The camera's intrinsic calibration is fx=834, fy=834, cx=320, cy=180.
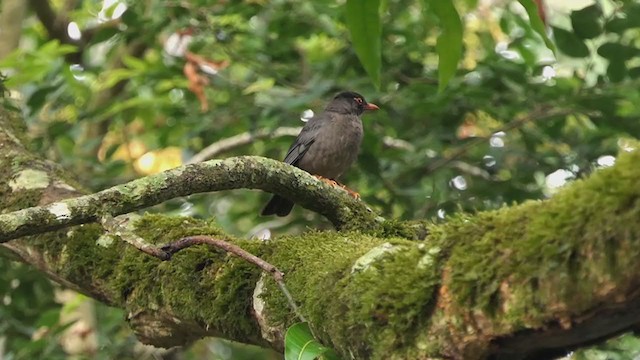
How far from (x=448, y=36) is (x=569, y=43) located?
2349 mm

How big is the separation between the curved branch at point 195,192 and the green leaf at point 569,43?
1.89 metres

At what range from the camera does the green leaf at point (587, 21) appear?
13.1ft

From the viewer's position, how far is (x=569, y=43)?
4.11 m

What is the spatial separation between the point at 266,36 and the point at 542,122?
1767 mm

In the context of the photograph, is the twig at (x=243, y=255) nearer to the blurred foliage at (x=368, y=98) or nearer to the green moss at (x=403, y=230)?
the green moss at (x=403, y=230)

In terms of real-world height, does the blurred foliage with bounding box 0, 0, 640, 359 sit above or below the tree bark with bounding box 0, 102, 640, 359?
below

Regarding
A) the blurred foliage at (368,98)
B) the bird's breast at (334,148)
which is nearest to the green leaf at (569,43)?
the blurred foliage at (368,98)

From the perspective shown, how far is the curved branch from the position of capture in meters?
2.09

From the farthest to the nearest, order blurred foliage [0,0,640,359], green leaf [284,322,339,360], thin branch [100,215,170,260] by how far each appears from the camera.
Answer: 1. blurred foliage [0,0,640,359]
2. thin branch [100,215,170,260]
3. green leaf [284,322,339,360]

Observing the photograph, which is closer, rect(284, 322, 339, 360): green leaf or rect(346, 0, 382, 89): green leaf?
rect(284, 322, 339, 360): green leaf

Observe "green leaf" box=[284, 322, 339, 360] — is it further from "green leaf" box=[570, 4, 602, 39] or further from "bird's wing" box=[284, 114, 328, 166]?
"bird's wing" box=[284, 114, 328, 166]

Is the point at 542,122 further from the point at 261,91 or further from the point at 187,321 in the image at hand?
the point at 187,321

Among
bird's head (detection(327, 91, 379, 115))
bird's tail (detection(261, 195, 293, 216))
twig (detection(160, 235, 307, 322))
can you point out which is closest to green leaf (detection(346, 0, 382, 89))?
twig (detection(160, 235, 307, 322))

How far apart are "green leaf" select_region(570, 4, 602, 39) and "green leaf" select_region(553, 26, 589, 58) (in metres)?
0.06
